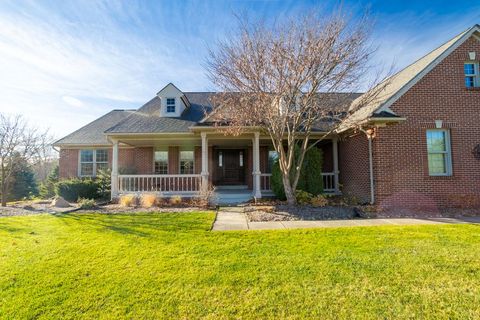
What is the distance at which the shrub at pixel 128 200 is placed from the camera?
10.3 m

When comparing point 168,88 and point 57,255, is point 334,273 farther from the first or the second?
point 168,88

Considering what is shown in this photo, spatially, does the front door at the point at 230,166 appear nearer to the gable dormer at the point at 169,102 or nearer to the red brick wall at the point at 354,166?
the gable dormer at the point at 169,102

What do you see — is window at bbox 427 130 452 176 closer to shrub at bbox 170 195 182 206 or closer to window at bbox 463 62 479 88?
window at bbox 463 62 479 88

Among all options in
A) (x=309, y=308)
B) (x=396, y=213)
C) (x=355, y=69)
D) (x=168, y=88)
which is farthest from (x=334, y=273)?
(x=168, y=88)

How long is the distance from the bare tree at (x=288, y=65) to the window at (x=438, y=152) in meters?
2.99

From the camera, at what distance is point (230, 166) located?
15.0 m

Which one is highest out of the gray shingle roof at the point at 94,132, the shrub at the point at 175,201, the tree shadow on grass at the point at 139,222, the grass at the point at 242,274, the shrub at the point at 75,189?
the gray shingle roof at the point at 94,132

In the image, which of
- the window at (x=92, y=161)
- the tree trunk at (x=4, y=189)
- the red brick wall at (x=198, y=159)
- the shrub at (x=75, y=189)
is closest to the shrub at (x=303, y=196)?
the red brick wall at (x=198, y=159)

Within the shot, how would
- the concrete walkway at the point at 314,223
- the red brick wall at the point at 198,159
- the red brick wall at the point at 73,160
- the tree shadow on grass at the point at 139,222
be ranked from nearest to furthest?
the tree shadow on grass at the point at 139,222, the concrete walkway at the point at 314,223, the red brick wall at the point at 198,159, the red brick wall at the point at 73,160

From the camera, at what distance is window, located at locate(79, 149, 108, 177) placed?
48.8 feet

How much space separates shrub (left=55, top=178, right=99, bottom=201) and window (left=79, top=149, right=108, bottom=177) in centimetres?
210

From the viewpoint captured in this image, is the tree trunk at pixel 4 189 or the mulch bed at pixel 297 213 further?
the tree trunk at pixel 4 189

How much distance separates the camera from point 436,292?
3148 mm

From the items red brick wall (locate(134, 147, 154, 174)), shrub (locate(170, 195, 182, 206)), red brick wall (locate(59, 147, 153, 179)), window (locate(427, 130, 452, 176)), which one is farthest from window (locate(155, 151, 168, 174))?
window (locate(427, 130, 452, 176))
